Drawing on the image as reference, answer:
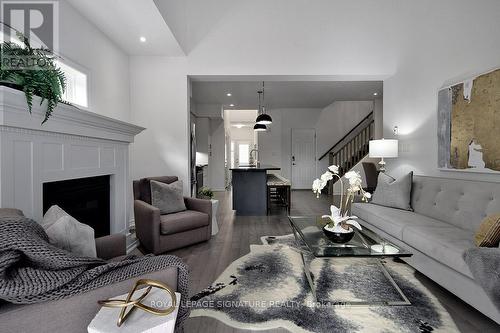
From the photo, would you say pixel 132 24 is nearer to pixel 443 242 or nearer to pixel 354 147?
pixel 443 242

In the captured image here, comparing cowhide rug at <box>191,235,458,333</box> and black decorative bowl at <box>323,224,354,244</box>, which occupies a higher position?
black decorative bowl at <box>323,224,354,244</box>

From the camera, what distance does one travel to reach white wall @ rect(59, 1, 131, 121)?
285cm

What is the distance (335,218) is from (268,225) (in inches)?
91.3

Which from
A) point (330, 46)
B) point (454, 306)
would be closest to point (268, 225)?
point (454, 306)

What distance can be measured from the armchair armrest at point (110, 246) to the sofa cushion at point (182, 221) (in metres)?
1.08

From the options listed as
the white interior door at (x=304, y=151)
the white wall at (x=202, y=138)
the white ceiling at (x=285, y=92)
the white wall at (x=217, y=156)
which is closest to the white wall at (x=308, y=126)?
the white interior door at (x=304, y=151)

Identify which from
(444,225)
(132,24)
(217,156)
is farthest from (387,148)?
(217,156)

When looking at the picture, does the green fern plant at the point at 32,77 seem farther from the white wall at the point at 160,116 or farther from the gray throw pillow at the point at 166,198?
the white wall at the point at 160,116

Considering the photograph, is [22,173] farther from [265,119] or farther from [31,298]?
[265,119]

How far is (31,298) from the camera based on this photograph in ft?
2.79

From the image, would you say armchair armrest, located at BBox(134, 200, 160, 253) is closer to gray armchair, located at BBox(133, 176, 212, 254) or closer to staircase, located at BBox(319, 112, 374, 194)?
gray armchair, located at BBox(133, 176, 212, 254)

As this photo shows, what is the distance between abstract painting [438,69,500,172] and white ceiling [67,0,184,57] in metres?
3.61

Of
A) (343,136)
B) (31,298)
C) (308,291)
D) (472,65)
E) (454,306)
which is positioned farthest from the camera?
(343,136)

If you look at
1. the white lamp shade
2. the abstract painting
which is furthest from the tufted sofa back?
the white lamp shade
